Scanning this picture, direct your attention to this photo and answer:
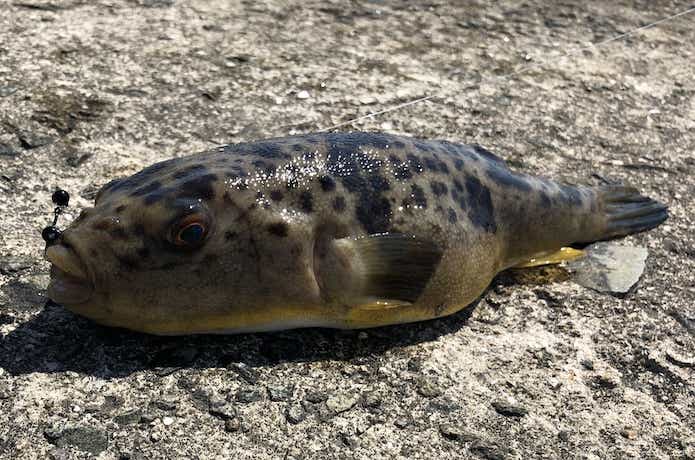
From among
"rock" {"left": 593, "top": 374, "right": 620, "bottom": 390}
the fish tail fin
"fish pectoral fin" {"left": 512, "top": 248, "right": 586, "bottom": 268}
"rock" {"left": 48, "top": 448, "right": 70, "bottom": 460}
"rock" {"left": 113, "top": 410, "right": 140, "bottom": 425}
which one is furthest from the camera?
the fish tail fin

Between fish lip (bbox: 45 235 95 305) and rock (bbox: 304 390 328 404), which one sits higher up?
fish lip (bbox: 45 235 95 305)

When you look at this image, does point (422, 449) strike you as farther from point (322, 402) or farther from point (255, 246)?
point (255, 246)

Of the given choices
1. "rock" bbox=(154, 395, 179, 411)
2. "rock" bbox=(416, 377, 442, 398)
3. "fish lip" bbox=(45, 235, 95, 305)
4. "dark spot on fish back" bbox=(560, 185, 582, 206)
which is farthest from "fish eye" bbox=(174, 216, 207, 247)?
"dark spot on fish back" bbox=(560, 185, 582, 206)

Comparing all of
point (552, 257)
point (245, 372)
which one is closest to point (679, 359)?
point (552, 257)

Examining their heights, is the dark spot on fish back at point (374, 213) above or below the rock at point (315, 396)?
above

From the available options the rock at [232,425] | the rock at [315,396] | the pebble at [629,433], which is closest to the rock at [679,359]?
the pebble at [629,433]

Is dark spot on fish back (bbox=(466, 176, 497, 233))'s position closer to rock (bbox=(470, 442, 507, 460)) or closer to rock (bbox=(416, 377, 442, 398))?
rock (bbox=(416, 377, 442, 398))

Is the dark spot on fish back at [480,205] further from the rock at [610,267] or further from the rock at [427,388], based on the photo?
the rock at [427,388]
